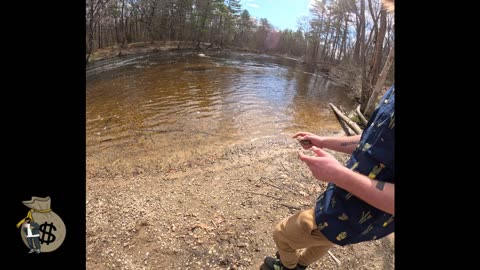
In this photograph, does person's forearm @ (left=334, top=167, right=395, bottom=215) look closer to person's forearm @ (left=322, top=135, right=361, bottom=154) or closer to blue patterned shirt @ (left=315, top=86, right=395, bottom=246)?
blue patterned shirt @ (left=315, top=86, right=395, bottom=246)

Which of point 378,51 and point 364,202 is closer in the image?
point 364,202

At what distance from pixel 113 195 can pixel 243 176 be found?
1780mm

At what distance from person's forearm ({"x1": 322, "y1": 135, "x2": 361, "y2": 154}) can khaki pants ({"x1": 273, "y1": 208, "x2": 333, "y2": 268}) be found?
0.43m

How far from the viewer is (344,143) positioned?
1725 millimetres

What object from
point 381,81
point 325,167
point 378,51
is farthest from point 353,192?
point 378,51

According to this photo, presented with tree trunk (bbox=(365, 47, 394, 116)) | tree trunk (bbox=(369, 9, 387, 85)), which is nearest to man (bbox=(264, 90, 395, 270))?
tree trunk (bbox=(365, 47, 394, 116))

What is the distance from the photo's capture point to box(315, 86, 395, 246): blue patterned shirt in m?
1.17
